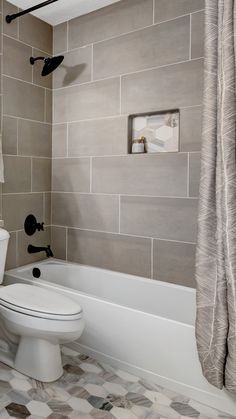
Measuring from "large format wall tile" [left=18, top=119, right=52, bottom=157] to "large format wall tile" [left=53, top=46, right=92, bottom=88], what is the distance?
391 mm

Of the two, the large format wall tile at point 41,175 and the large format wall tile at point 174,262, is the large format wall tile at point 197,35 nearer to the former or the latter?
the large format wall tile at point 174,262

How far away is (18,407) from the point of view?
167 centimetres

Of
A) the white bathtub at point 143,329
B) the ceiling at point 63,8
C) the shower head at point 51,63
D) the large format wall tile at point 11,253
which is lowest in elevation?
the white bathtub at point 143,329

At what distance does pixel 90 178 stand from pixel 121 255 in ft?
2.16

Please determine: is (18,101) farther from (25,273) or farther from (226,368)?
(226,368)

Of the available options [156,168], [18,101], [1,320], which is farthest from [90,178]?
[1,320]

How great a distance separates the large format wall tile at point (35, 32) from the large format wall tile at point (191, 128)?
136cm

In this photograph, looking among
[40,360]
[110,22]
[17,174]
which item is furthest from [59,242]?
[110,22]

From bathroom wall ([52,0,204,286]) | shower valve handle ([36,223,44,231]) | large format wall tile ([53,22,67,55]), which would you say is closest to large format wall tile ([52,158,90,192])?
bathroom wall ([52,0,204,286])

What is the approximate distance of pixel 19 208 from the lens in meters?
2.63

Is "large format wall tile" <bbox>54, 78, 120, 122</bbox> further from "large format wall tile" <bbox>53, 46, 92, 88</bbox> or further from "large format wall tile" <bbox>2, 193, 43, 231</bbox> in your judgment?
"large format wall tile" <bbox>2, 193, 43, 231</bbox>

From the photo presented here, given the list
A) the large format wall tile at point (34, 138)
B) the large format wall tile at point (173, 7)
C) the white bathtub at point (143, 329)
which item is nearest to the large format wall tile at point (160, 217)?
the white bathtub at point (143, 329)

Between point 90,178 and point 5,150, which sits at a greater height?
point 5,150

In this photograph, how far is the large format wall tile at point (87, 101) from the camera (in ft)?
8.21
